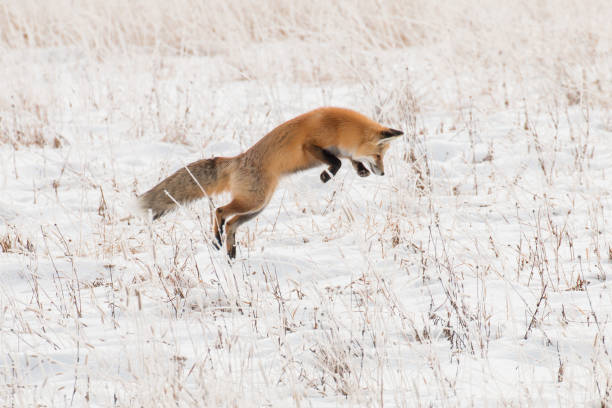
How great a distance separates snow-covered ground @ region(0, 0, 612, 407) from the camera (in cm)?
319

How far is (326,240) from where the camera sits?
18.1ft

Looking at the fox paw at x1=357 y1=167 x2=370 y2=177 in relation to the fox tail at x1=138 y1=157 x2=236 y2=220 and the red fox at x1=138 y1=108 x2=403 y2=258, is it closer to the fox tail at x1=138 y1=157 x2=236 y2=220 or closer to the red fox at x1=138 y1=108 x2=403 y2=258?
the red fox at x1=138 y1=108 x2=403 y2=258

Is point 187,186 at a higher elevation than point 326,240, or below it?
higher

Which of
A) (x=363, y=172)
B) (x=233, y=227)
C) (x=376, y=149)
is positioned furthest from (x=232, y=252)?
(x=376, y=149)

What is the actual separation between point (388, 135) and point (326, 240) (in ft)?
3.04

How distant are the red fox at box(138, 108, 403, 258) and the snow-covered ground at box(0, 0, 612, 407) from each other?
251mm

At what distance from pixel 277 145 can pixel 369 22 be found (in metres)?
7.77

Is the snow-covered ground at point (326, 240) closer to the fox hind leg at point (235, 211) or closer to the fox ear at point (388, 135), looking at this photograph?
the fox hind leg at point (235, 211)

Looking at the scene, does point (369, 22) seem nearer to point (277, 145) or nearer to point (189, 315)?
point (277, 145)

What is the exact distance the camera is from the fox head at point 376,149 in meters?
5.40

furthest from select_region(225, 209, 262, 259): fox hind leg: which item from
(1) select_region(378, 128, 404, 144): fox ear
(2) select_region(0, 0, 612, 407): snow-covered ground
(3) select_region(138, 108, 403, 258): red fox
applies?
(1) select_region(378, 128, 404, 144): fox ear

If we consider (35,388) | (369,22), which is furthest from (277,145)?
(369,22)

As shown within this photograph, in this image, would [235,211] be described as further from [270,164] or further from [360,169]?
[360,169]

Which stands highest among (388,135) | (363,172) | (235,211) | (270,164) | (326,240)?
(388,135)
